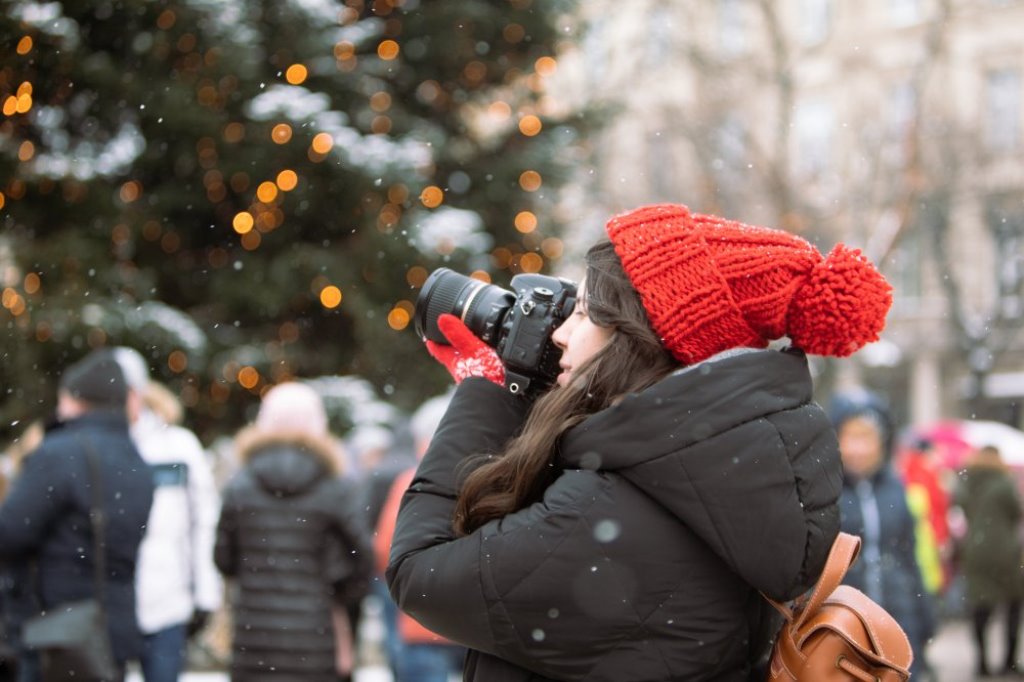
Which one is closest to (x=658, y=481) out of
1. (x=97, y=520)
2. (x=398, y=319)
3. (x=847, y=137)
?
(x=97, y=520)

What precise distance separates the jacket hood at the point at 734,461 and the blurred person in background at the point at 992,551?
8.08 meters

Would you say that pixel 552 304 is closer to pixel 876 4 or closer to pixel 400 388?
pixel 400 388

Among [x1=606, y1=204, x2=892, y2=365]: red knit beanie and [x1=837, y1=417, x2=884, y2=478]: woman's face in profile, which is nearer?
[x1=606, y1=204, x2=892, y2=365]: red knit beanie

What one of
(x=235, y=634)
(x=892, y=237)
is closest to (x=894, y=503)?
(x=235, y=634)

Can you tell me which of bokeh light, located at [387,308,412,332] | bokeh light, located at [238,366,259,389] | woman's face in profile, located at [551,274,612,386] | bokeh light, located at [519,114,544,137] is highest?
woman's face in profile, located at [551,274,612,386]

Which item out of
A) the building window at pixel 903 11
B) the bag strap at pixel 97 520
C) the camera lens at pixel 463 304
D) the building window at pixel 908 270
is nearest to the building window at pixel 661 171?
the building window at pixel 908 270

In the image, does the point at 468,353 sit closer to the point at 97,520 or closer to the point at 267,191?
the point at 97,520

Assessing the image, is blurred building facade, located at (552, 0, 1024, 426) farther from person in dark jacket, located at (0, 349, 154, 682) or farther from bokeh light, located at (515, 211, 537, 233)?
person in dark jacket, located at (0, 349, 154, 682)

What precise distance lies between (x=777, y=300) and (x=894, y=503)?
4159 mm

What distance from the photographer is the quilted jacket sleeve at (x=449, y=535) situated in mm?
1831

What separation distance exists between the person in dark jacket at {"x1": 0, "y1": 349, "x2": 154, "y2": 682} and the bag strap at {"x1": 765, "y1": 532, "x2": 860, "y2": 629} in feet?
10.6

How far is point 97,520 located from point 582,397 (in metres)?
3.05

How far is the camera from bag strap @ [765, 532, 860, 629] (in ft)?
6.16

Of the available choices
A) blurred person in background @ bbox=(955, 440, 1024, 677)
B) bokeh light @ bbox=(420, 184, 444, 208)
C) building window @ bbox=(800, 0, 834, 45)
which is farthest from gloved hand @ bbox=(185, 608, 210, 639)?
building window @ bbox=(800, 0, 834, 45)
